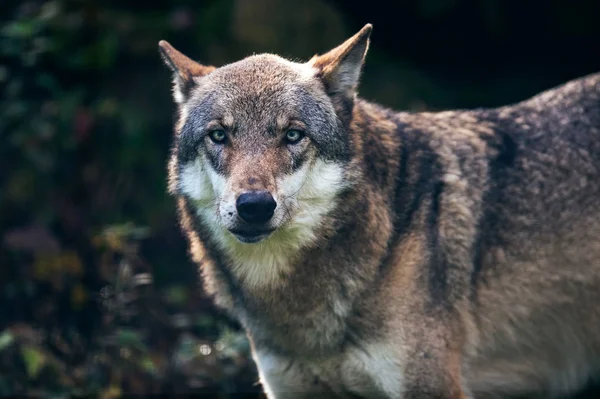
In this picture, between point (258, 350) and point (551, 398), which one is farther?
point (551, 398)

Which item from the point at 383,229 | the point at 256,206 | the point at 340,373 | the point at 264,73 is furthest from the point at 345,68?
the point at 340,373

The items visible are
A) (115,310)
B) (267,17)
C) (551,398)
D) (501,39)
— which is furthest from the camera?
(501,39)

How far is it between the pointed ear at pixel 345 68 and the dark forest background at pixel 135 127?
2189 mm

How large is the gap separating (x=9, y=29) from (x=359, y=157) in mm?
3636

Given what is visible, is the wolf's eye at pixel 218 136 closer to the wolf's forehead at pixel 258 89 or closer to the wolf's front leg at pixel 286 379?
the wolf's forehead at pixel 258 89

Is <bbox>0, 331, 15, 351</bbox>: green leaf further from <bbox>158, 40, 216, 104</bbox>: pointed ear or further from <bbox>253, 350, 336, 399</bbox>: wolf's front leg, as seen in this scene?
<bbox>158, 40, 216, 104</bbox>: pointed ear

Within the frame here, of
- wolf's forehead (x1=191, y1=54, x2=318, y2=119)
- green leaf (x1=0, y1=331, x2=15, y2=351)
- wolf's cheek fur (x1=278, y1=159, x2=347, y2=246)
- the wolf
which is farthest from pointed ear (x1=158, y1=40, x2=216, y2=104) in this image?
green leaf (x1=0, y1=331, x2=15, y2=351)

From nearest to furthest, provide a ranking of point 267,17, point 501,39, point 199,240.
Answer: point 199,240 → point 267,17 → point 501,39

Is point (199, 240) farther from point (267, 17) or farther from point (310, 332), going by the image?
point (267, 17)

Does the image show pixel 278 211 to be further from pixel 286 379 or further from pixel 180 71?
pixel 180 71

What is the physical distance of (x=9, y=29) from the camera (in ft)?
22.1

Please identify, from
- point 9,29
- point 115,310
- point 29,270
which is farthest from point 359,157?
point 9,29

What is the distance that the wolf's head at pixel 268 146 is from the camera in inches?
161

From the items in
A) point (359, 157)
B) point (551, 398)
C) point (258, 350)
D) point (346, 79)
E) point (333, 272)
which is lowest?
point (551, 398)
